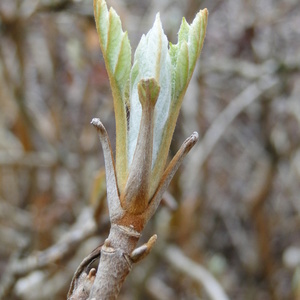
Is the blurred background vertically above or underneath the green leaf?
above

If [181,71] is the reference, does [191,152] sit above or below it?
above

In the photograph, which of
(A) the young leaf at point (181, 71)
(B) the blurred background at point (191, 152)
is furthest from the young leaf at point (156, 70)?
(B) the blurred background at point (191, 152)

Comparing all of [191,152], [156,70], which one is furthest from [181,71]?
[191,152]

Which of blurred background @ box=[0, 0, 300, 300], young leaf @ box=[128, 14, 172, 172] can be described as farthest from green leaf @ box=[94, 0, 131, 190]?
blurred background @ box=[0, 0, 300, 300]

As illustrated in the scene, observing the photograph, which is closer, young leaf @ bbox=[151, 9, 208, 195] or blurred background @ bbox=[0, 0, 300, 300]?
young leaf @ bbox=[151, 9, 208, 195]

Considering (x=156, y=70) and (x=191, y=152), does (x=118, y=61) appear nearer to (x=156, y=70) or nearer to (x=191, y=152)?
(x=156, y=70)

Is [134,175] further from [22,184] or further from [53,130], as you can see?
Answer: [22,184]

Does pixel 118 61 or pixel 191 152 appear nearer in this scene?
pixel 118 61

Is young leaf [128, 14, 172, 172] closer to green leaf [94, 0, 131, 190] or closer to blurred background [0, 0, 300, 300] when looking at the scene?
green leaf [94, 0, 131, 190]
